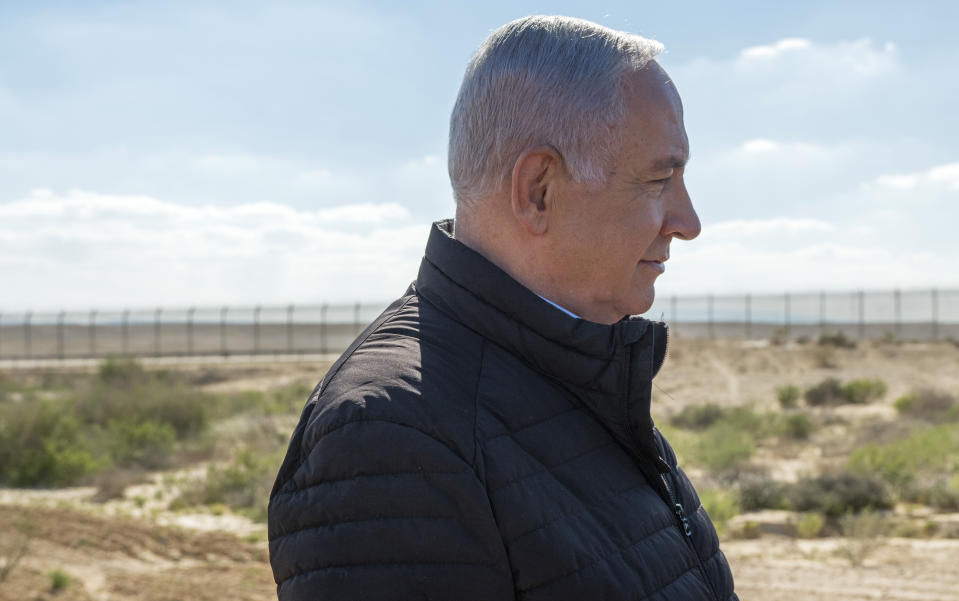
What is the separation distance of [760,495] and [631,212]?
12899 mm

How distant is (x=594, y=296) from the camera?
1872 mm

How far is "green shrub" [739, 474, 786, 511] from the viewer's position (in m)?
13.6

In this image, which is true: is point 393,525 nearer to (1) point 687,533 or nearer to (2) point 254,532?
(1) point 687,533

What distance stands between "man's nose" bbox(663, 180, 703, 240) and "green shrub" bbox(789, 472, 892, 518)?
Result: 1222 centimetres

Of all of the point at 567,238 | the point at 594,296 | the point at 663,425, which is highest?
the point at 567,238

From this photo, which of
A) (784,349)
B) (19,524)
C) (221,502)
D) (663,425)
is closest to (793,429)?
(663,425)

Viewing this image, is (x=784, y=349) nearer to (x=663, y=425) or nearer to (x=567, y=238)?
(x=663, y=425)

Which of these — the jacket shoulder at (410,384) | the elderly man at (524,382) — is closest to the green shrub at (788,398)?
the elderly man at (524,382)

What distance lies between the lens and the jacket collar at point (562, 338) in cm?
172

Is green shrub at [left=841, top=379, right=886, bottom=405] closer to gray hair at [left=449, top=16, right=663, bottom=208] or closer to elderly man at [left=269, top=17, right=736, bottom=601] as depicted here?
elderly man at [left=269, top=17, right=736, bottom=601]

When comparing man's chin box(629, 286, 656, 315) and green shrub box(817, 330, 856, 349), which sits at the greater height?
man's chin box(629, 286, 656, 315)

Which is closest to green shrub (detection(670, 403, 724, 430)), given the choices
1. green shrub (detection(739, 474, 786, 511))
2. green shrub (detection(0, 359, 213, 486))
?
green shrub (detection(739, 474, 786, 511))

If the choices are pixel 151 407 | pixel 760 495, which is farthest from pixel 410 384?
pixel 151 407

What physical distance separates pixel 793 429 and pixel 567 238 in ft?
68.8
